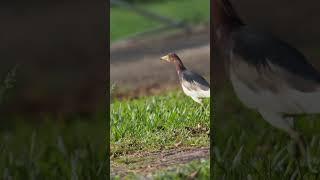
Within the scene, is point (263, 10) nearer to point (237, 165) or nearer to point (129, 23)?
point (237, 165)

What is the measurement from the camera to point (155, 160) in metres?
3.50

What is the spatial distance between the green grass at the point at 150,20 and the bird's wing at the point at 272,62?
650 cm

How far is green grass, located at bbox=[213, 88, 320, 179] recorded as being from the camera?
135 inches

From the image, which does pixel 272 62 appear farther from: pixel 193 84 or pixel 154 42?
pixel 154 42

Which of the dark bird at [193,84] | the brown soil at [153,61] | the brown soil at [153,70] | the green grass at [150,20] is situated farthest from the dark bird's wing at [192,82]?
the green grass at [150,20]

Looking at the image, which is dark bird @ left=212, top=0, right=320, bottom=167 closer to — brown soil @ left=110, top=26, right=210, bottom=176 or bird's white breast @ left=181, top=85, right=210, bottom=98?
bird's white breast @ left=181, top=85, right=210, bottom=98

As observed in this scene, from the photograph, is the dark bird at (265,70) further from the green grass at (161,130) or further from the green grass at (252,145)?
the green grass at (161,130)

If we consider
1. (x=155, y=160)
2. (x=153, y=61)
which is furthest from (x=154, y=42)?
(x=155, y=160)

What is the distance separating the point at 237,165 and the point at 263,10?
0.64m

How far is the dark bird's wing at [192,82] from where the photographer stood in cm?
356
